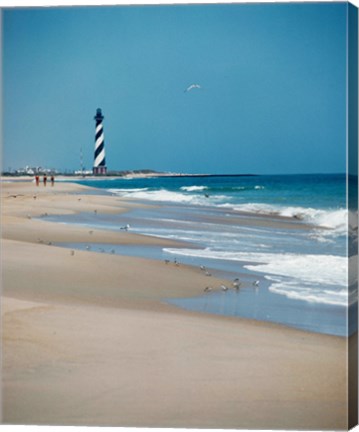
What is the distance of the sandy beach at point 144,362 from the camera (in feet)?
11.5

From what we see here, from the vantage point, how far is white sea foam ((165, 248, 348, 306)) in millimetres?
3547

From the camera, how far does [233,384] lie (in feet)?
11.5

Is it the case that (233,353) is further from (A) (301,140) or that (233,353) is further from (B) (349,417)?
(A) (301,140)

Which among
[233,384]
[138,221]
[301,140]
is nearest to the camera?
[233,384]

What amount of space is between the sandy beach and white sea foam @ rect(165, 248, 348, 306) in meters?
0.17

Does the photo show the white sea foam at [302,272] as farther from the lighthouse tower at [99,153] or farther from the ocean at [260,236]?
the lighthouse tower at [99,153]

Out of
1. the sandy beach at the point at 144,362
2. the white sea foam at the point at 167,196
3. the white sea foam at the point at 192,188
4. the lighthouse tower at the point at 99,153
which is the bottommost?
the sandy beach at the point at 144,362

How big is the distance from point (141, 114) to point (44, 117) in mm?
492

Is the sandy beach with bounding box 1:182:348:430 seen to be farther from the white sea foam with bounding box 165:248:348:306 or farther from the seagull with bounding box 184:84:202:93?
the seagull with bounding box 184:84:202:93

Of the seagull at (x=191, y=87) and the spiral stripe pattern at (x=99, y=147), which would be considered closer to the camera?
the seagull at (x=191, y=87)

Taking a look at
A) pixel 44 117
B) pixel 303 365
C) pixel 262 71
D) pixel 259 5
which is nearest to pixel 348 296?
pixel 303 365

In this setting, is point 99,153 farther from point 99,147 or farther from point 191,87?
point 191,87

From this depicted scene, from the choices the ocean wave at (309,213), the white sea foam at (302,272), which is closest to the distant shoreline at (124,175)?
the ocean wave at (309,213)

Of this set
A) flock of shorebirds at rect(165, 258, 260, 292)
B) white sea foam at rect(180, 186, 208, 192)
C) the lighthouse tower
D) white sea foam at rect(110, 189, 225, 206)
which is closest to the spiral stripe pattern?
the lighthouse tower
